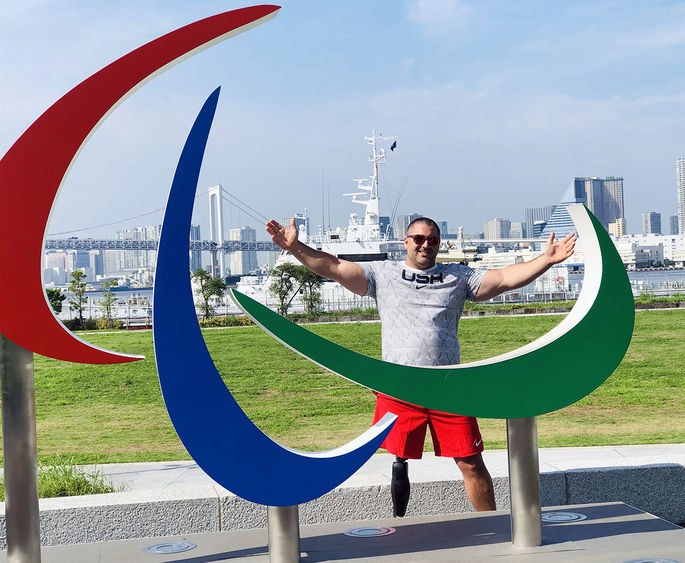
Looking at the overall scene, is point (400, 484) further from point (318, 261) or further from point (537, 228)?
point (537, 228)

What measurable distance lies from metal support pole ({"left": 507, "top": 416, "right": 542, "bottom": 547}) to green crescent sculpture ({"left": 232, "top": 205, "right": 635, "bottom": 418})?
9 centimetres

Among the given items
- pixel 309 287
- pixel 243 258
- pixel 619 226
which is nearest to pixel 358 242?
pixel 309 287

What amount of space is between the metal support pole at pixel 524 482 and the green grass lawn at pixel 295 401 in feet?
11.7

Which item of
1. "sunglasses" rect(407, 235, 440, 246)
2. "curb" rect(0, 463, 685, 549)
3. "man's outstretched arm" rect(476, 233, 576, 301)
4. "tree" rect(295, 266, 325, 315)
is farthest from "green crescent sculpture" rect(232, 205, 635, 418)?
"tree" rect(295, 266, 325, 315)

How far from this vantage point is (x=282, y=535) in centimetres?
296

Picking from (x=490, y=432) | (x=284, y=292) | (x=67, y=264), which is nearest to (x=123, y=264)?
(x=67, y=264)

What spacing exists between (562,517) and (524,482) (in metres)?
0.51

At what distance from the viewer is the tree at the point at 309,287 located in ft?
77.1

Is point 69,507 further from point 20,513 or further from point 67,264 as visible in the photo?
point 67,264

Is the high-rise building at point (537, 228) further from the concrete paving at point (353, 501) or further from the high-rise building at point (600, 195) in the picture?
the concrete paving at point (353, 501)

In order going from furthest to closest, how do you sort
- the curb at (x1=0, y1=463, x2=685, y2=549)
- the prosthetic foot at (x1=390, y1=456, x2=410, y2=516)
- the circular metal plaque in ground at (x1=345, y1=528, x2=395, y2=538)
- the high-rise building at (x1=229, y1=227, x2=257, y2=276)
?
the high-rise building at (x1=229, y1=227, x2=257, y2=276), the curb at (x1=0, y1=463, x2=685, y2=549), the prosthetic foot at (x1=390, y1=456, x2=410, y2=516), the circular metal plaque in ground at (x1=345, y1=528, x2=395, y2=538)

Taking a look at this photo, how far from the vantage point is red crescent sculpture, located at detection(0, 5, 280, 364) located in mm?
2975

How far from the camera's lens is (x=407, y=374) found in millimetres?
3021

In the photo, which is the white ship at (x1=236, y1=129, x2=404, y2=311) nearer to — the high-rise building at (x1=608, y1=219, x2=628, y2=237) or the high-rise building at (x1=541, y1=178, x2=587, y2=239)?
the high-rise building at (x1=541, y1=178, x2=587, y2=239)
